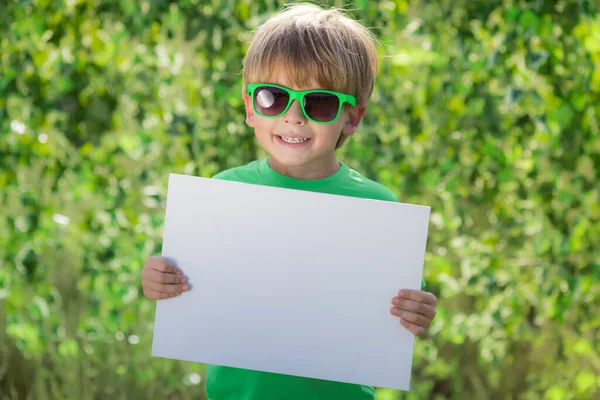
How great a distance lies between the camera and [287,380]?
5.26ft

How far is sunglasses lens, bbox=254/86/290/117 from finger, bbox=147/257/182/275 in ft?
1.06

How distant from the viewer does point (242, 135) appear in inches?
112

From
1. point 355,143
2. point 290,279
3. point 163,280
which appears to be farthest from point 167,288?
point 355,143

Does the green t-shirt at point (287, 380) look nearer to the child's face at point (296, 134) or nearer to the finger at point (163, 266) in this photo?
the child's face at point (296, 134)

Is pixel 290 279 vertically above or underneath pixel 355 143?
underneath

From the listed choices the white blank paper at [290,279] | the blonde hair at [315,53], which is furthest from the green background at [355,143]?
the white blank paper at [290,279]

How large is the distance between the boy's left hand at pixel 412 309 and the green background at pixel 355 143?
48.9 inches

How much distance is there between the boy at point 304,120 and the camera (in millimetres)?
1498

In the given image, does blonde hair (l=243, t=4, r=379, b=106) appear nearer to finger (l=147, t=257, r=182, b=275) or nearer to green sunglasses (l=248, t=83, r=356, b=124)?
green sunglasses (l=248, t=83, r=356, b=124)

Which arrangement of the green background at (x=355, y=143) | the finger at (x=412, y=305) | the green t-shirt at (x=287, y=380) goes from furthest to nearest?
the green background at (x=355, y=143)
the green t-shirt at (x=287, y=380)
the finger at (x=412, y=305)

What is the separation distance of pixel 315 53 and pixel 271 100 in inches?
4.8

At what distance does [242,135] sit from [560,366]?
157 cm

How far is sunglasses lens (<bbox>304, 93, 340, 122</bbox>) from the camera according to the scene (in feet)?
5.00

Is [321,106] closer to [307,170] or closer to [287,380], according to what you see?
[307,170]
